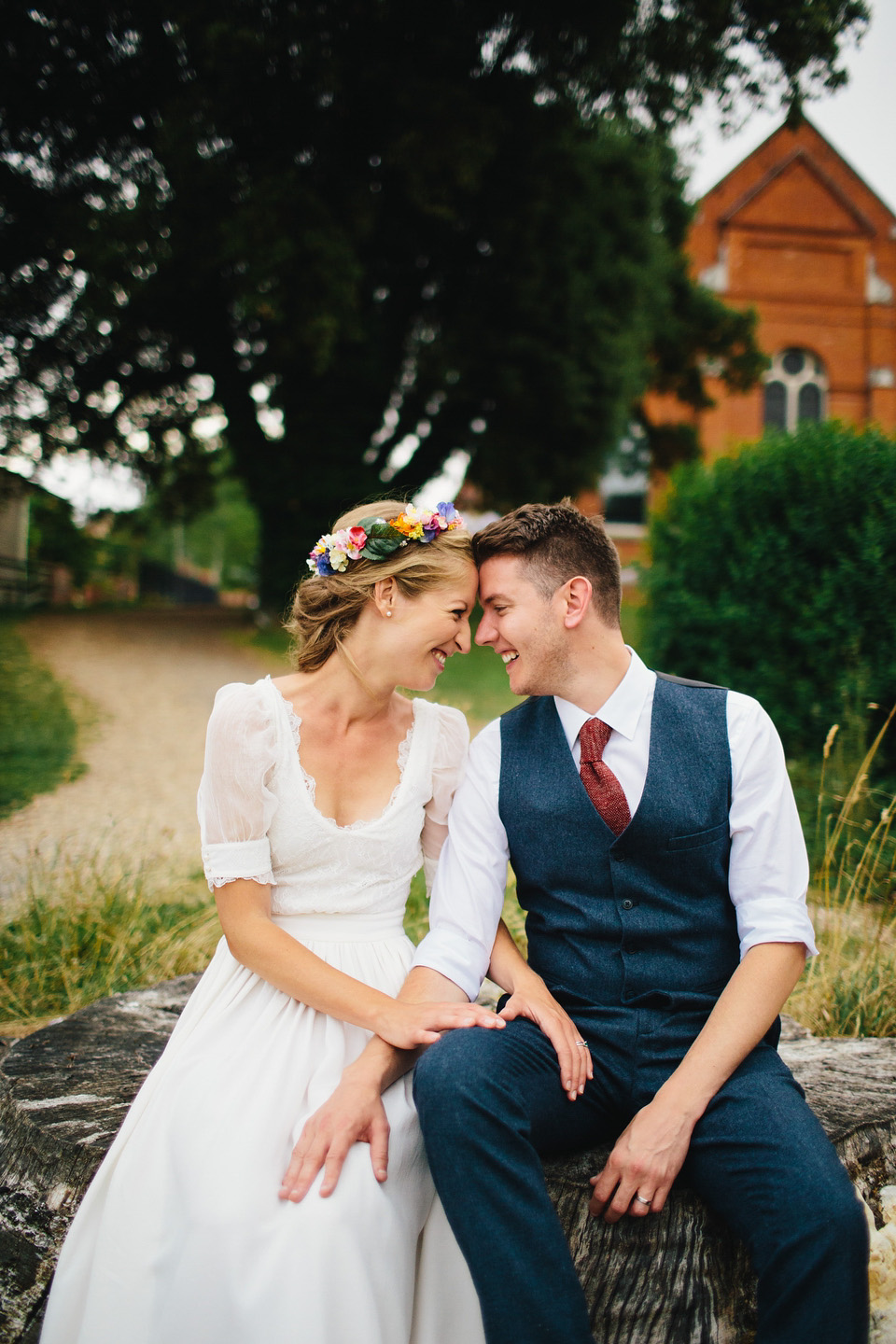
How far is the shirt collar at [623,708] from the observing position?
220cm

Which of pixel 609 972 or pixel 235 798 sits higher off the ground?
pixel 235 798

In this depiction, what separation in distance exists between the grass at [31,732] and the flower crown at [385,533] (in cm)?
557

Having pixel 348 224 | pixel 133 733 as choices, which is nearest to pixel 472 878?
pixel 133 733

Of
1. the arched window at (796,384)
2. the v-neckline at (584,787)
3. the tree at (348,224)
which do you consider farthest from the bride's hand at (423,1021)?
the arched window at (796,384)

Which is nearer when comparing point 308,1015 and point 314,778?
point 308,1015

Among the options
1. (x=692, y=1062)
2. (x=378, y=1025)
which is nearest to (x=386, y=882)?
(x=378, y=1025)

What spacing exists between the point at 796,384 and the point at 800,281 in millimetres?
2472

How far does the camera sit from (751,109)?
1195 cm

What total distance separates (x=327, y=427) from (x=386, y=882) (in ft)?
41.8

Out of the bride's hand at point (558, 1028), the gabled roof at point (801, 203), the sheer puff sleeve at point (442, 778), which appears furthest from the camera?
the gabled roof at point (801, 203)

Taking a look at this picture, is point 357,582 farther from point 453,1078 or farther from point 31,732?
point 31,732

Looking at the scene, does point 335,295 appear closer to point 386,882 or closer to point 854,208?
point 386,882

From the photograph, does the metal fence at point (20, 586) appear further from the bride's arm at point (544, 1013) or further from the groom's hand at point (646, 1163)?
the groom's hand at point (646, 1163)

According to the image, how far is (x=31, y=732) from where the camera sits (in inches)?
389
